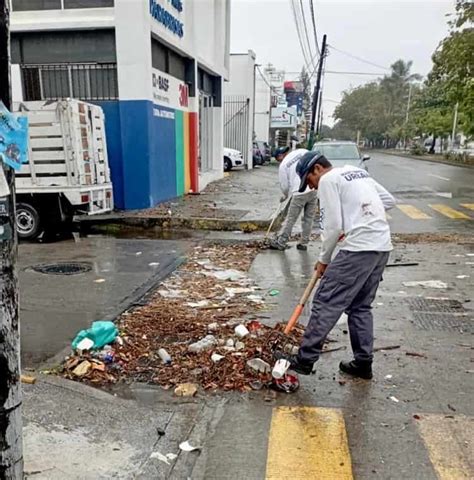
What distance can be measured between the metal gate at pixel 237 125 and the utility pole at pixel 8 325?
1078 inches

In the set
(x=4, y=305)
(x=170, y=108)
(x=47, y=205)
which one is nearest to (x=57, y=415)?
(x=4, y=305)

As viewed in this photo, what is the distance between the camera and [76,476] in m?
2.80

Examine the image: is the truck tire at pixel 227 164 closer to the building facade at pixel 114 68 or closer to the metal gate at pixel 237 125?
the metal gate at pixel 237 125

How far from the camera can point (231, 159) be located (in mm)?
27422

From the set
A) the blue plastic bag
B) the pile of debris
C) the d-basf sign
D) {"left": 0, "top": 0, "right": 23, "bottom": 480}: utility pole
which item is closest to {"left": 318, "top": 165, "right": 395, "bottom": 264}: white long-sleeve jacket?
the pile of debris

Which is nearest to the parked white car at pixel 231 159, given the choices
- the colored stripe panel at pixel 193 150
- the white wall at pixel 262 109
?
the colored stripe panel at pixel 193 150

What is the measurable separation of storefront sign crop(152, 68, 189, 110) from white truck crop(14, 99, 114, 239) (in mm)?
2772

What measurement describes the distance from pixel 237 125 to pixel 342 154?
1417 cm

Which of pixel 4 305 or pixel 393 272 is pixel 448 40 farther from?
pixel 4 305

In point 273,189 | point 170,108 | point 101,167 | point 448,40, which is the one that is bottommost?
point 273,189

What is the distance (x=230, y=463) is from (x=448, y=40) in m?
27.5

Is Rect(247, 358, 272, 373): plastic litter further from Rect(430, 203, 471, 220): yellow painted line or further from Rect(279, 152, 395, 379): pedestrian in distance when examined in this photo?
Rect(430, 203, 471, 220): yellow painted line

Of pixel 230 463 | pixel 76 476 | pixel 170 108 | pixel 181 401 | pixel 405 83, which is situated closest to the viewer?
pixel 76 476

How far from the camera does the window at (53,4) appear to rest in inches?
448
